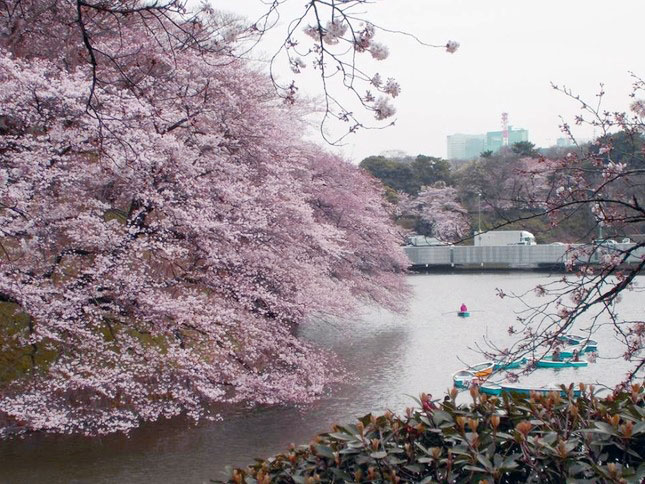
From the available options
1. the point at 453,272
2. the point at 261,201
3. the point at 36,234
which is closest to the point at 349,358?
the point at 261,201

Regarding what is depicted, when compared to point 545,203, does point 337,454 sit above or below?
below

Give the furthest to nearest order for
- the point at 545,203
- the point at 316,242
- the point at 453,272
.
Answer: the point at 453,272
the point at 316,242
the point at 545,203

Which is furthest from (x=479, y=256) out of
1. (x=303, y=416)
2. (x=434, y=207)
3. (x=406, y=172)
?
(x=303, y=416)

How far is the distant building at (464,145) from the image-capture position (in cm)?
7556

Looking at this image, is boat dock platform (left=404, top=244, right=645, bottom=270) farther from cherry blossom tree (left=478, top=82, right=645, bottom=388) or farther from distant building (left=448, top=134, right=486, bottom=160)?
distant building (left=448, top=134, right=486, bottom=160)

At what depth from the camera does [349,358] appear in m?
13.9

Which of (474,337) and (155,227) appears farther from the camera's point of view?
(474,337)

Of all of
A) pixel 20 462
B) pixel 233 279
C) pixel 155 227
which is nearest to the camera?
pixel 20 462

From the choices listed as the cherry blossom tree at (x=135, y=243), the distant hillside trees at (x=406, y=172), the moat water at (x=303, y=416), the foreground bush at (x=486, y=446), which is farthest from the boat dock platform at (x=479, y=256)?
the foreground bush at (x=486, y=446)

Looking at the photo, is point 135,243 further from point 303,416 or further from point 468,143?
point 468,143

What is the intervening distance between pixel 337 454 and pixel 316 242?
30.7 feet

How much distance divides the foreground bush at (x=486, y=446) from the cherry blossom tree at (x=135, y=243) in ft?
15.7

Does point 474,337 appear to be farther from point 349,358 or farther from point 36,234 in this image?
point 36,234

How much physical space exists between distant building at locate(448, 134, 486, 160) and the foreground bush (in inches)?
2874
